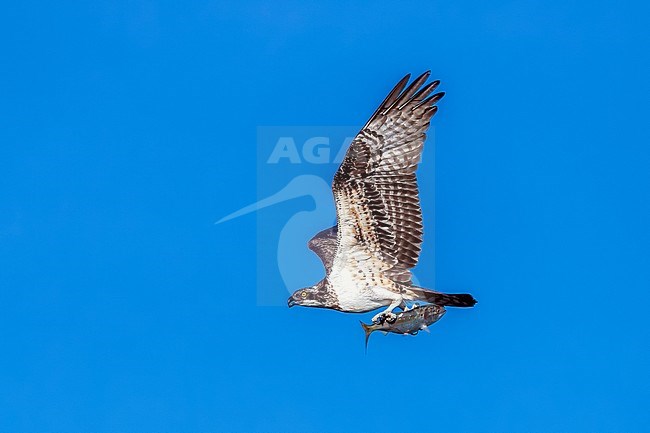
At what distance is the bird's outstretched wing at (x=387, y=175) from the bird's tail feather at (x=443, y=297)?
57 centimetres

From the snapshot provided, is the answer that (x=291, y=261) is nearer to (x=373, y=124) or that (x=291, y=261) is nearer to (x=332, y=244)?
(x=332, y=244)


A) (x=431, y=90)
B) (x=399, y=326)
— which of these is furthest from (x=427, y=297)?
(x=431, y=90)

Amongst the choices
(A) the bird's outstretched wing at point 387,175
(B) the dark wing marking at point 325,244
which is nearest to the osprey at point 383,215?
(A) the bird's outstretched wing at point 387,175

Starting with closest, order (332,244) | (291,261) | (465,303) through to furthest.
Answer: (465,303) < (332,244) < (291,261)

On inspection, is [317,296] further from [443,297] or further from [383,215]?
[443,297]

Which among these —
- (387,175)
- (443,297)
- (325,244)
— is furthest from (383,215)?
(325,244)

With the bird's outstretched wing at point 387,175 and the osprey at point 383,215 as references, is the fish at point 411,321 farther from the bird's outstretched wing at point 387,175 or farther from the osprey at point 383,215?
the bird's outstretched wing at point 387,175

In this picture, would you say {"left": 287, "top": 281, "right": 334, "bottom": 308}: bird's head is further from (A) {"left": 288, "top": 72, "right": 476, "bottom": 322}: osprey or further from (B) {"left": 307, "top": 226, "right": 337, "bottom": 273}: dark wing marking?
(B) {"left": 307, "top": 226, "right": 337, "bottom": 273}: dark wing marking

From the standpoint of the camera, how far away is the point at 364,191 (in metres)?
16.6

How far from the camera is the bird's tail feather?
1636 cm

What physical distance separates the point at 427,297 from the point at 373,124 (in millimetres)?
2421

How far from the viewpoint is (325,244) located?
18547 millimetres

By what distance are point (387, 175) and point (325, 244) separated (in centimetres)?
230

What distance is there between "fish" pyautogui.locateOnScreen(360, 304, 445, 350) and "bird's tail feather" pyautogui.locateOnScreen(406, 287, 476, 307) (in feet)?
0.44
